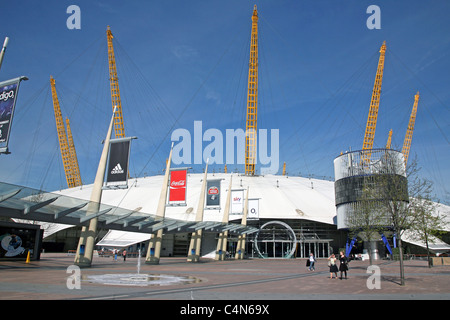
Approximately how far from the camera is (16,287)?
1254cm

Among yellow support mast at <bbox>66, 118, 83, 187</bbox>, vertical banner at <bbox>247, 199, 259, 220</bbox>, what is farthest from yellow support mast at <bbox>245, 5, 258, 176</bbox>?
yellow support mast at <bbox>66, 118, 83, 187</bbox>

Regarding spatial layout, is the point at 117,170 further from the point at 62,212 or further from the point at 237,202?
the point at 237,202

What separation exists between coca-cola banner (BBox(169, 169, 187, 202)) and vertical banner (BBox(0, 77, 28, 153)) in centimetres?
2208

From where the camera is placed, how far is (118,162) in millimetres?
27234

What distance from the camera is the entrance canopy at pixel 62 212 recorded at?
19.9 metres

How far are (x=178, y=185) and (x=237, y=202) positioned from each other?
1982cm

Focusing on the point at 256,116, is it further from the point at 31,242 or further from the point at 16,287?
the point at 16,287

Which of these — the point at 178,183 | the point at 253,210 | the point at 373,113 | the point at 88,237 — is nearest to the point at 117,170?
the point at 88,237

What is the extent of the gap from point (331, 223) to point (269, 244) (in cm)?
1191

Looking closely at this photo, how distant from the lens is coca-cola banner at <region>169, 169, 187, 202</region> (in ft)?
119

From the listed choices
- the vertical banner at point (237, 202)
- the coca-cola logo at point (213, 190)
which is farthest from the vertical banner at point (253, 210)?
the coca-cola logo at point (213, 190)

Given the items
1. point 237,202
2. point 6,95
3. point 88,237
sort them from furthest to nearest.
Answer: point 237,202 < point 88,237 < point 6,95

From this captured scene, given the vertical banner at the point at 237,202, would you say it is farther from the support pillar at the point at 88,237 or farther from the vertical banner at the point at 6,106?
the vertical banner at the point at 6,106

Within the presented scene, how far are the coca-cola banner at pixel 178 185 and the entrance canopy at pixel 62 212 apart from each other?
2719 mm
